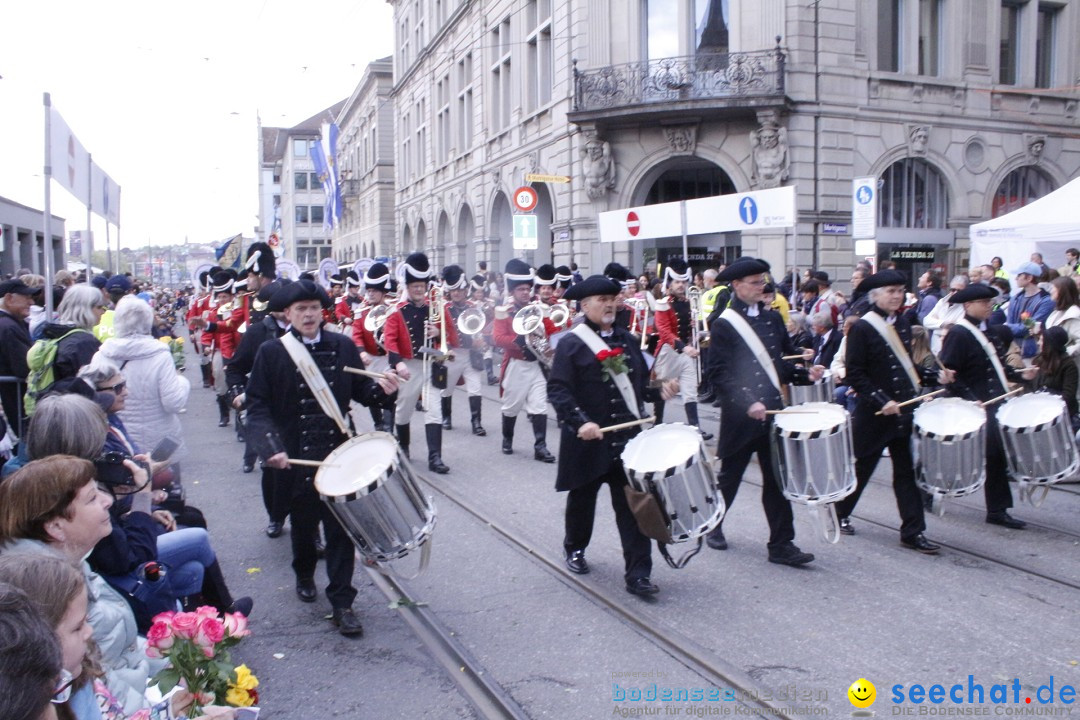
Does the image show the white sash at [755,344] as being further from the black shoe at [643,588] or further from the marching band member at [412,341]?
the marching band member at [412,341]

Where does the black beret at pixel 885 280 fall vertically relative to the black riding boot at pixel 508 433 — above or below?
above

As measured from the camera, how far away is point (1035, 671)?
4508 millimetres

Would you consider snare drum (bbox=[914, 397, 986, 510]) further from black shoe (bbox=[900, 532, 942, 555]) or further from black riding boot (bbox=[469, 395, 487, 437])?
black riding boot (bbox=[469, 395, 487, 437])

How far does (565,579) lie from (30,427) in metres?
3.27

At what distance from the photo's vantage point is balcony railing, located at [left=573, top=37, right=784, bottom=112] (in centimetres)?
2258

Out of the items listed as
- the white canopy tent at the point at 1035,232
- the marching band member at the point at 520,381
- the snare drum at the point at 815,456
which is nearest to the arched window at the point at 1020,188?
the white canopy tent at the point at 1035,232

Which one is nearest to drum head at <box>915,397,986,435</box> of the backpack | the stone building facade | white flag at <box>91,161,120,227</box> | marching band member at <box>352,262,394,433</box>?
marching band member at <box>352,262,394,433</box>

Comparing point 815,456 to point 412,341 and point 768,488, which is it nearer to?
point 768,488

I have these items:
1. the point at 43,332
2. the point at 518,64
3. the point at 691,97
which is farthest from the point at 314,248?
the point at 43,332

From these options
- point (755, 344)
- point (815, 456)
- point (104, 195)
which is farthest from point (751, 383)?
point (104, 195)

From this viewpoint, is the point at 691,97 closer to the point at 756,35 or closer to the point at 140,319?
the point at 756,35

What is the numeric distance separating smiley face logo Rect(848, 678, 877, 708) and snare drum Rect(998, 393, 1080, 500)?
301 cm

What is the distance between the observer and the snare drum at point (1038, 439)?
6.57 meters

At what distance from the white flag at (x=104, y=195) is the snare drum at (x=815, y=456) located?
33.6ft
